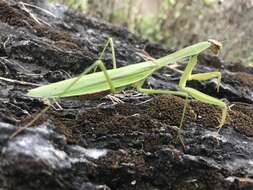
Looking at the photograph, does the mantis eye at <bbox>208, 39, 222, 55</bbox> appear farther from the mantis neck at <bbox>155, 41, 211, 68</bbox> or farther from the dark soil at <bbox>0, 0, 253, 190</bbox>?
the dark soil at <bbox>0, 0, 253, 190</bbox>

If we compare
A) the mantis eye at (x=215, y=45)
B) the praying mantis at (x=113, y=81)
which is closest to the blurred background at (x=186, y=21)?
the mantis eye at (x=215, y=45)

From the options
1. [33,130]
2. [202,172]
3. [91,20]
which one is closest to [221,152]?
[202,172]

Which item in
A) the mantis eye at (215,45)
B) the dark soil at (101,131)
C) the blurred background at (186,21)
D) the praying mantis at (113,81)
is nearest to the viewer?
the dark soil at (101,131)

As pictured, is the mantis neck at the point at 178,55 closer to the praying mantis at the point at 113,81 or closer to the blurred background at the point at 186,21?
the praying mantis at the point at 113,81

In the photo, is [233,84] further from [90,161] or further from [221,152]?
[90,161]

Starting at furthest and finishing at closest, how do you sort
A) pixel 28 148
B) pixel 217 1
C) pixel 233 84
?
pixel 217 1 → pixel 233 84 → pixel 28 148

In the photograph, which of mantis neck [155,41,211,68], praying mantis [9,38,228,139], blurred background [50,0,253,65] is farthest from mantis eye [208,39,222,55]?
blurred background [50,0,253,65]
